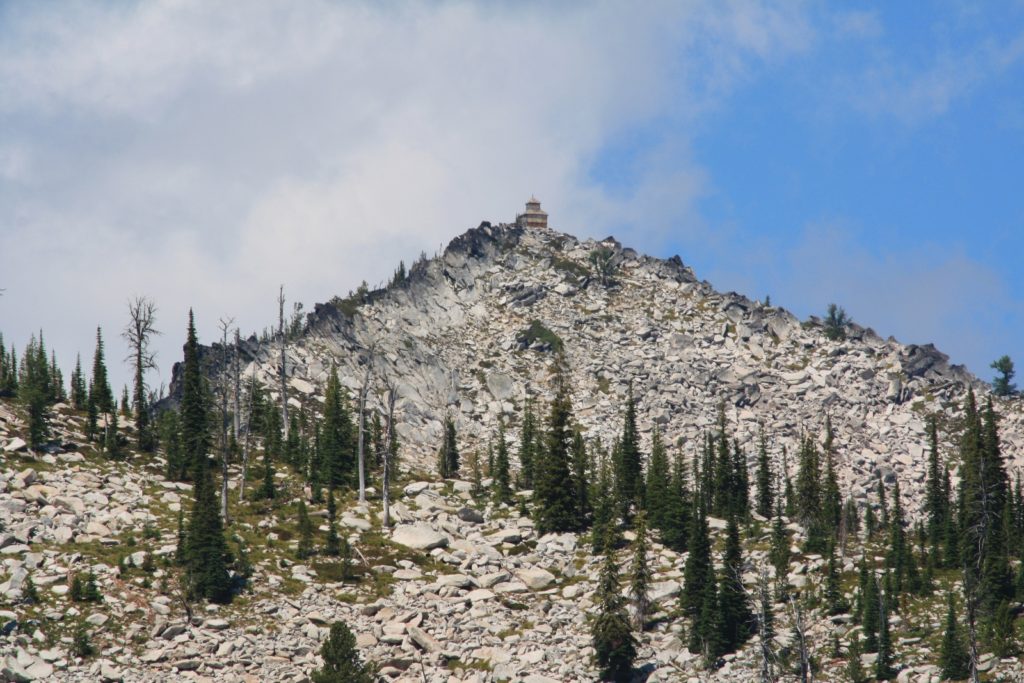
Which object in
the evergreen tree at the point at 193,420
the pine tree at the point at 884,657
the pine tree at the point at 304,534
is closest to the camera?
the pine tree at the point at 884,657

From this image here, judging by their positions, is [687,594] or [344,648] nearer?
[344,648]

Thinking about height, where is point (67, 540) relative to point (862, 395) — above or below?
below

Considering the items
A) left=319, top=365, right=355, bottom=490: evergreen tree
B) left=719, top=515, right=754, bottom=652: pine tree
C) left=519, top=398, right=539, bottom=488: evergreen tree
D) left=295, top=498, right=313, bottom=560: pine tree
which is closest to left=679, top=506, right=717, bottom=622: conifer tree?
left=719, top=515, right=754, bottom=652: pine tree

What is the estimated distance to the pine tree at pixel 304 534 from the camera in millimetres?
71812

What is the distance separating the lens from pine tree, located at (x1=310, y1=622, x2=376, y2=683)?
54.9 m

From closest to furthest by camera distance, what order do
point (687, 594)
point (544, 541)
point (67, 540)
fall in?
point (67, 540)
point (687, 594)
point (544, 541)

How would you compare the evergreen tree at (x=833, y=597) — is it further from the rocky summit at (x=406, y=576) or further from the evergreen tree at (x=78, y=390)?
the evergreen tree at (x=78, y=390)

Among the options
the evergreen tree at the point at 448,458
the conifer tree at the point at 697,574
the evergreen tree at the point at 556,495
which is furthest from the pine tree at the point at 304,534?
the evergreen tree at the point at 448,458

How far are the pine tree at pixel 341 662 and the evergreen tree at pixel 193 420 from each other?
2293cm

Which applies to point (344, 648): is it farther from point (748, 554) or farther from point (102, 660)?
point (748, 554)

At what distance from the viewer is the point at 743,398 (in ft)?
634

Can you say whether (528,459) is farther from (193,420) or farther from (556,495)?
(193,420)

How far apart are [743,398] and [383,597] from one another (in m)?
135

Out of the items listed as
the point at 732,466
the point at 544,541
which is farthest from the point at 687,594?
the point at 732,466
